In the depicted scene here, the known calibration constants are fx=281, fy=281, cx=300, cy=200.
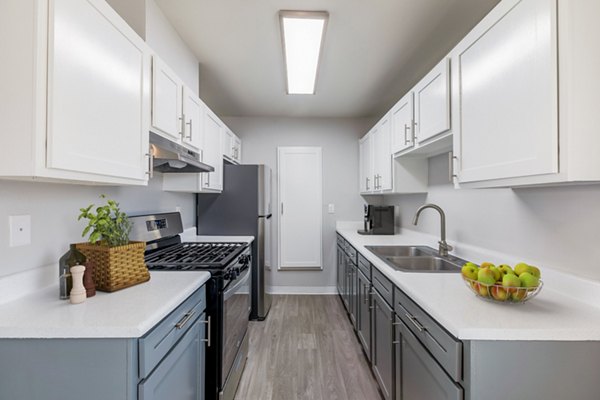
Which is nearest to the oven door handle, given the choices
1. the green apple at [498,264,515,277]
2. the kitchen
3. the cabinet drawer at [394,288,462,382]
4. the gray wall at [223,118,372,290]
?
the kitchen

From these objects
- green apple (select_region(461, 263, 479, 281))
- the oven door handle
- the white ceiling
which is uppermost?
the white ceiling

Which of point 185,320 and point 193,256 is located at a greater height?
point 193,256

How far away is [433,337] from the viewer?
1.11 m

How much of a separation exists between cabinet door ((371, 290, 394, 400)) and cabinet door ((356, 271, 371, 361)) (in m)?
0.11

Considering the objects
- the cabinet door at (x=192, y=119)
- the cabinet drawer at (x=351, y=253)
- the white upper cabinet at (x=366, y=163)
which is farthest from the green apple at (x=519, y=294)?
the white upper cabinet at (x=366, y=163)

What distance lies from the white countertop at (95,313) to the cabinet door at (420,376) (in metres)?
1.05

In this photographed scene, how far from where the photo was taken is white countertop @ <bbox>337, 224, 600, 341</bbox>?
90 centimetres

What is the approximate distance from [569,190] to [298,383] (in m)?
2.01

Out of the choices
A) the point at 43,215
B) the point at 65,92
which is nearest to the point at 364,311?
the point at 43,215

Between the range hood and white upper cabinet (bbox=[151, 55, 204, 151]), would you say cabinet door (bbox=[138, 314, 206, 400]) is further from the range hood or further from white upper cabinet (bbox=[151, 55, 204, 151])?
white upper cabinet (bbox=[151, 55, 204, 151])

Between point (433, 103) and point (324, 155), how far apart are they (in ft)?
7.56

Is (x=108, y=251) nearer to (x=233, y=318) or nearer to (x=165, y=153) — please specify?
(x=165, y=153)

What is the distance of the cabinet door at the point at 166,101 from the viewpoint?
5.11ft

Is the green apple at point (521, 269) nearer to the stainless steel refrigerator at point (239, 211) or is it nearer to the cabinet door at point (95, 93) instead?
the cabinet door at point (95, 93)
